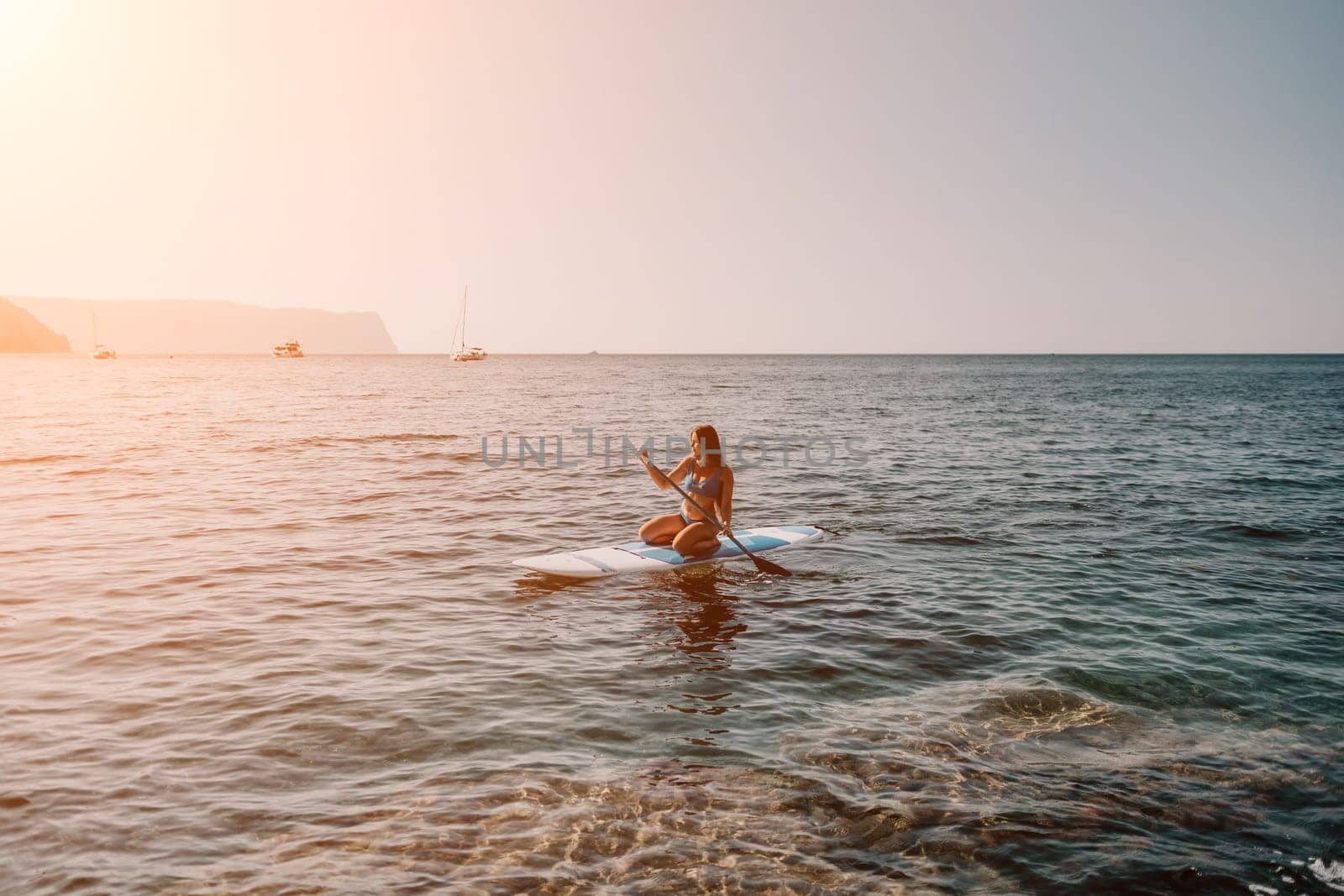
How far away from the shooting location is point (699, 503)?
13375mm

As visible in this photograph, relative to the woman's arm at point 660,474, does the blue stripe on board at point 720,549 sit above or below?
below

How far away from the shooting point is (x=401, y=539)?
15.4 meters

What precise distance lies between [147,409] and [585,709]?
49691 mm

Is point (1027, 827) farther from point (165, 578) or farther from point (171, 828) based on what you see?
point (165, 578)

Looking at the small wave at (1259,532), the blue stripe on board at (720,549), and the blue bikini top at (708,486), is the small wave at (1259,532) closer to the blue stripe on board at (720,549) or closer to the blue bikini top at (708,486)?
the blue stripe on board at (720,549)

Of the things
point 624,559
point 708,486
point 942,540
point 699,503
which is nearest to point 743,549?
point 699,503

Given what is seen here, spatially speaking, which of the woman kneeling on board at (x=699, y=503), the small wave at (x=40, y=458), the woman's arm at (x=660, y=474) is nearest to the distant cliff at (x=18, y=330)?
the small wave at (x=40, y=458)

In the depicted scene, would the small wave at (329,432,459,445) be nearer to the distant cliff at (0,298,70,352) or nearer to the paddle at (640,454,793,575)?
the paddle at (640,454,793,575)

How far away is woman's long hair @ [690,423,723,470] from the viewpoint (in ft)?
42.1

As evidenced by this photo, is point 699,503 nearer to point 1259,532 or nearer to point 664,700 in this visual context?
point 664,700

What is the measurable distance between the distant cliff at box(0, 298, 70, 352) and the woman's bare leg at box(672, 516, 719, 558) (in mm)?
225277

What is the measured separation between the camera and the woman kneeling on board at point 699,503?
13.0 meters

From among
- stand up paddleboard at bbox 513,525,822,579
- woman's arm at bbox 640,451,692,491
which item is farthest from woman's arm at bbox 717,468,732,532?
woman's arm at bbox 640,451,692,491

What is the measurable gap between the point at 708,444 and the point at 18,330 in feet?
760
